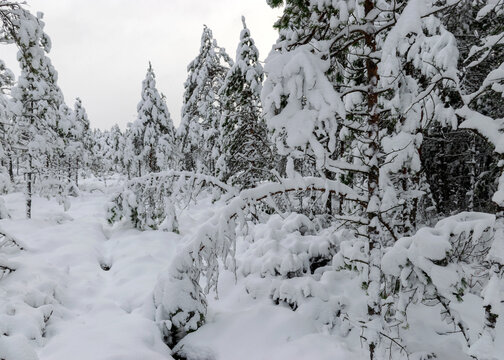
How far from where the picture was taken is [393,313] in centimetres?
471

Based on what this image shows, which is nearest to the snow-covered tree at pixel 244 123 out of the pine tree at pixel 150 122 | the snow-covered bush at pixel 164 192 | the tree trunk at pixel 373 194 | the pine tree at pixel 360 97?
the snow-covered bush at pixel 164 192

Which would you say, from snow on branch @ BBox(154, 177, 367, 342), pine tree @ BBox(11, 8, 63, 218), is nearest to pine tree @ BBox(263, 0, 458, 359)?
snow on branch @ BBox(154, 177, 367, 342)

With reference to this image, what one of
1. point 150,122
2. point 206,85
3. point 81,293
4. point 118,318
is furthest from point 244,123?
point 150,122

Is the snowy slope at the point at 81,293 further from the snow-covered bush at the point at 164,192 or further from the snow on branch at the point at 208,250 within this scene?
the snow-covered bush at the point at 164,192

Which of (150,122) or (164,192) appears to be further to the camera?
(150,122)

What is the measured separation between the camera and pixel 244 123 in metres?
13.2

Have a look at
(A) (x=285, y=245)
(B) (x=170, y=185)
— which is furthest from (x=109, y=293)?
(A) (x=285, y=245)

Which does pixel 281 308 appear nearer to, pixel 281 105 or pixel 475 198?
pixel 281 105

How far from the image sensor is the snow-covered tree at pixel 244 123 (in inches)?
496

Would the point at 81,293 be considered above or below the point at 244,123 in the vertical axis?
below

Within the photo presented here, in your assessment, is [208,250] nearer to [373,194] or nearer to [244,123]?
[373,194]

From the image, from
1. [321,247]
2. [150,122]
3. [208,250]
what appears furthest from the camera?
[150,122]

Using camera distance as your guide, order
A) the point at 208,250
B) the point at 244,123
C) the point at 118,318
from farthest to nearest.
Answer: the point at 244,123 < the point at 118,318 < the point at 208,250

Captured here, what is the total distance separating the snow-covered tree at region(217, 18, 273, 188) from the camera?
41.3ft
